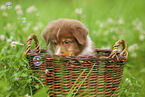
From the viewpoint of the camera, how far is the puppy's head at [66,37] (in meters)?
3.76

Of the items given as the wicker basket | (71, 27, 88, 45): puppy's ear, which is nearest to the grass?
the wicker basket

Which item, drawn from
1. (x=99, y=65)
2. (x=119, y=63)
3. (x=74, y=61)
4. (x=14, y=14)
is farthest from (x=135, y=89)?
(x=14, y=14)

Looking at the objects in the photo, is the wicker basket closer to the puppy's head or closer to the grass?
the grass

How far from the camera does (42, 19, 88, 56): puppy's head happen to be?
12.3 feet

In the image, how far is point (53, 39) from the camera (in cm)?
386

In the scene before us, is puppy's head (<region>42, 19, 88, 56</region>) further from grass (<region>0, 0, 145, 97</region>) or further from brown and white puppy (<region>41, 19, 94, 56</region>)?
grass (<region>0, 0, 145, 97</region>)

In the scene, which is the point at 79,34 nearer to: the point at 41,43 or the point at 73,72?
the point at 73,72

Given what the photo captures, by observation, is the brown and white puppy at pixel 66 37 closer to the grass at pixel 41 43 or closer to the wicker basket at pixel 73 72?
the grass at pixel 41 43

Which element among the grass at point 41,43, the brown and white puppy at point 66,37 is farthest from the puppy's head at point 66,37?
the grass at point 41,43

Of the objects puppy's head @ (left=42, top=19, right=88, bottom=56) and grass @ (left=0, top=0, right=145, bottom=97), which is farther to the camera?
puppy's head @ (left=42, top=19, right=88, bottom=56)

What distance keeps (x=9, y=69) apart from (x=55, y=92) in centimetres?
76

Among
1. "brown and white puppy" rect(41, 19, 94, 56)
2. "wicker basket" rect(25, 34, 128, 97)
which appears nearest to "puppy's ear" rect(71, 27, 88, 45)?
"brown and white puppy" rect(41, 19, 94, 56)

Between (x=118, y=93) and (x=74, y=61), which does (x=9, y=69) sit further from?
(x=118, y=93)

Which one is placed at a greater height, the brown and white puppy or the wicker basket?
the brown and white puppy
